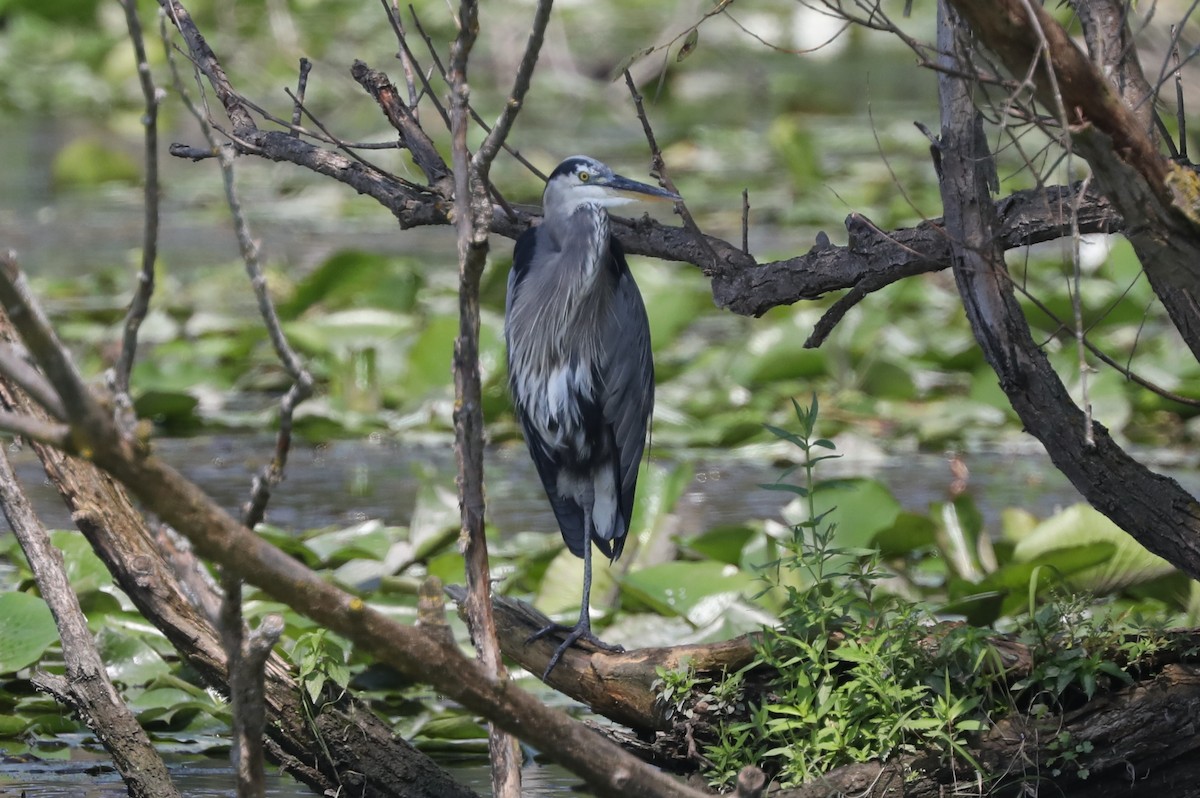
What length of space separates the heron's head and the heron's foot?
0.85 m

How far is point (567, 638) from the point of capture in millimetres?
2781

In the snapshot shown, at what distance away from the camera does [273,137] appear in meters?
2.97

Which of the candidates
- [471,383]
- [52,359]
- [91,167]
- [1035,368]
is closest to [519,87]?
[471,383]

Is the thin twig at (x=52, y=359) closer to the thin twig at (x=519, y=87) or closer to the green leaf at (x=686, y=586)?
the thin twig at (x=519, y=87)

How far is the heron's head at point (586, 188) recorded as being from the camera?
10.2 ft

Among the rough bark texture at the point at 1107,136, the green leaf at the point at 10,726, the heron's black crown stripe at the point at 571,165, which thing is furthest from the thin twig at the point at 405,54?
the green leaf at the point at 10,726

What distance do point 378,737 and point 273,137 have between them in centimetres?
116

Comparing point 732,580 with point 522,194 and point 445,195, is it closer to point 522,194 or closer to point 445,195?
point 445,195

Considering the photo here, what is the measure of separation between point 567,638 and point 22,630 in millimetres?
1033

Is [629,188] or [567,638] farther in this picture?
[629,188]

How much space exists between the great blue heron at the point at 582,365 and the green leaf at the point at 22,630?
3.41 feet

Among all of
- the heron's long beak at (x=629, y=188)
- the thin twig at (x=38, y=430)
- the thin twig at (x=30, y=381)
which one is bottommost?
the thin twig at (x=38, y=430)

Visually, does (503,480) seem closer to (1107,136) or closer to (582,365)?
(582,365)

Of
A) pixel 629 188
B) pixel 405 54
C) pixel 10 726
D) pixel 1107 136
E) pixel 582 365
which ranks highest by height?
pixel 405 54
